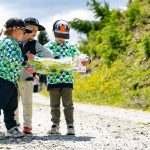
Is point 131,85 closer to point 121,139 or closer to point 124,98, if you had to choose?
point 124,98

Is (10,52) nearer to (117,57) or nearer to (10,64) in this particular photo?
(10,64)

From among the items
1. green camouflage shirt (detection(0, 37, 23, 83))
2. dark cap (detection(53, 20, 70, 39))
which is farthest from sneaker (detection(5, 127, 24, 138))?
dark cap (detection(53, 20, 70, 39))

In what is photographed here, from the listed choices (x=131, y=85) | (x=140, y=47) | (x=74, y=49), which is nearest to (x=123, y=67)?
(x=140, y=47)

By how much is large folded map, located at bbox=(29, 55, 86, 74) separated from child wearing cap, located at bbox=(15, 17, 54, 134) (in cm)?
26

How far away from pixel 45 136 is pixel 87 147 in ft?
5.05

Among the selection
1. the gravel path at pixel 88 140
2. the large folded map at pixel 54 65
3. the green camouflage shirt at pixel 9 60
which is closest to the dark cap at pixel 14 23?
the green camouflage shirt at pixel 9 60

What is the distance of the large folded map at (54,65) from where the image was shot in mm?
9766

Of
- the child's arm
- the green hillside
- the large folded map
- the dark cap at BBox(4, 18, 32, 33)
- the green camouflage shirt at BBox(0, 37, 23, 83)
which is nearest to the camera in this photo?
the green camouflage shirt at BBox(0, 37, 23, 83)

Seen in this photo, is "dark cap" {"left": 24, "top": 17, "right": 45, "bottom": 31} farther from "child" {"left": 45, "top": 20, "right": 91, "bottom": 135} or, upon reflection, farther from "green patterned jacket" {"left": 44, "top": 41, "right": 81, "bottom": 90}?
"green patterned jacket" {"left": 44, "top": 41, "right": 81, "bottom": 90}

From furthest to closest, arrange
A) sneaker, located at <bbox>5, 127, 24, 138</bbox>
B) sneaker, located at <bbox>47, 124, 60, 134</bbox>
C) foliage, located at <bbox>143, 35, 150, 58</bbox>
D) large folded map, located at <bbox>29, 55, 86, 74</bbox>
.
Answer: foliage, located at <bbox>143, 35, 150, 58</bbox>, sneaker, located at <bbox>47, 124, 60, 134</bbox>, large folded map, located at <bbox>29, 55, 86, 74</bbox>, sneaker, located at <bbox>5, 127, 24, 138</bbox>

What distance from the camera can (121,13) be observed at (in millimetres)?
36688

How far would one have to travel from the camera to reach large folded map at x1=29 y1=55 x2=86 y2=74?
32.0ft

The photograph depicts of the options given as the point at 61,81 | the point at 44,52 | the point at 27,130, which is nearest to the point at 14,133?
the point at 27,130

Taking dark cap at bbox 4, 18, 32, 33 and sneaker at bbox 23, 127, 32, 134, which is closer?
dark cap at bbox 4, 18, 32, 33
